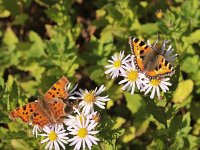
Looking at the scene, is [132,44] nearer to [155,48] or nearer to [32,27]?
[155,48]

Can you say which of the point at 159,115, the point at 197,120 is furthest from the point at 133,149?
the point at 159,115

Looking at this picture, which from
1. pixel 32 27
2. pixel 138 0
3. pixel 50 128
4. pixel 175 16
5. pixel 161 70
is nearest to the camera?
pixel 161 70

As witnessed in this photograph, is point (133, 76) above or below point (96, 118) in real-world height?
above

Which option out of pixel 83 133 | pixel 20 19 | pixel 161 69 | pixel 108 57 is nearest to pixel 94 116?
pixel 83 133

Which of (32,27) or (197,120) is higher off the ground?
(32,27)

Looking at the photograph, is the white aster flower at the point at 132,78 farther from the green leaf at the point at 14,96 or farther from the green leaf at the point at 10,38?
the green leaf at the point at 10,38

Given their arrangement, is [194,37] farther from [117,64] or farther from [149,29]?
[117,64]

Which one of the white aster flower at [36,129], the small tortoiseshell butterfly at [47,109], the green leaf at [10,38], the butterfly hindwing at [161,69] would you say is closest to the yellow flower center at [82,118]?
the small tortoiseshell butterfly at [47,109]
